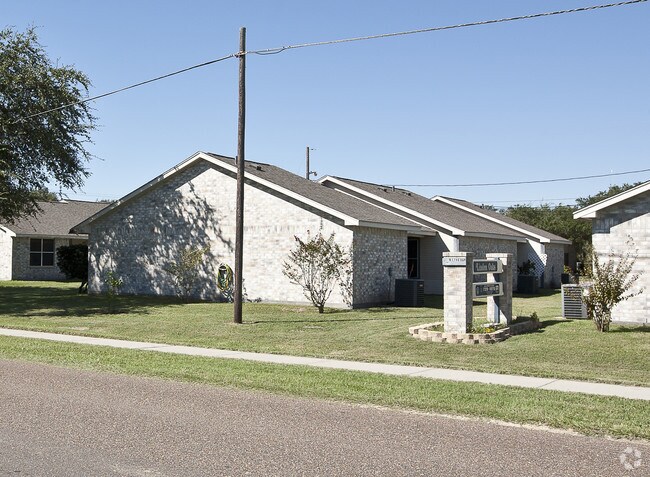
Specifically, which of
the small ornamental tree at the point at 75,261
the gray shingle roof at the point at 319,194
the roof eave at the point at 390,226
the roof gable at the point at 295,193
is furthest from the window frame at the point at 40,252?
the roof eave at the point at 390,226

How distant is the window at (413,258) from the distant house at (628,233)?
48.4 ft

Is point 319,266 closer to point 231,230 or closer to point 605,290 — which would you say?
point 231,230

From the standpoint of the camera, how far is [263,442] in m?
7.35

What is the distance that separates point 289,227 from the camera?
2623 centimetres

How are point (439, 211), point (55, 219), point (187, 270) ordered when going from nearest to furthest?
point (187, 270)
point (439, 211)
point (55, 219)

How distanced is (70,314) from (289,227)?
797 cm

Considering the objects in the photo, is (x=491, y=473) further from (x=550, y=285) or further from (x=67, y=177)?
(x=550, y=285)

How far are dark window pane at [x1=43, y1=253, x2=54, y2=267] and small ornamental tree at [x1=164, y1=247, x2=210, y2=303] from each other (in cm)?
2078

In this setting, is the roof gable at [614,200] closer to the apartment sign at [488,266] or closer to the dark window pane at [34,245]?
the apartment sign at [488,266]

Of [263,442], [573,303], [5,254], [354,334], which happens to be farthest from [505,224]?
[263,442]

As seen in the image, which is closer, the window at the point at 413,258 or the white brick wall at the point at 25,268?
the window at the point at 413,258

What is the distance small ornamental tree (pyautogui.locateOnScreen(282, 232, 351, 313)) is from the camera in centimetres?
2445

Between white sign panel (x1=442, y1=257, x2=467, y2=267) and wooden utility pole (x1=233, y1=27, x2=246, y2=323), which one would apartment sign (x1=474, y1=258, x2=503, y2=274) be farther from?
wooden utility pole (x1=233, y1=27, x2=246, y2=323)

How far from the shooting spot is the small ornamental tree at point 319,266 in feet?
80.2
